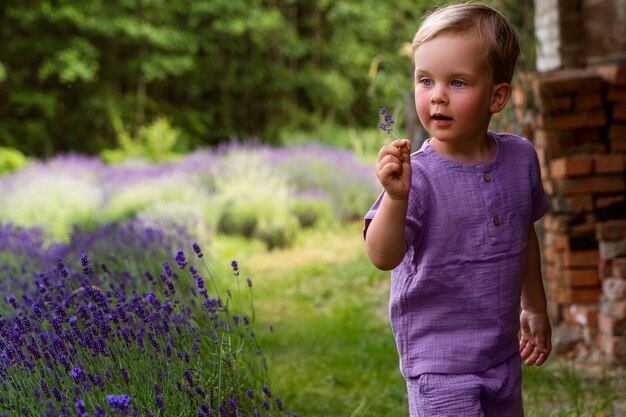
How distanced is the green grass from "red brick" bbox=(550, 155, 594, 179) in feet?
3.27

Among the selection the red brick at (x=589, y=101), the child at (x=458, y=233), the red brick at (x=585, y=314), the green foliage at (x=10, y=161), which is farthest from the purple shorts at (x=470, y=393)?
the green foliage at (x=10, y=161)

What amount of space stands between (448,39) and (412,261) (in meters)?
0.51

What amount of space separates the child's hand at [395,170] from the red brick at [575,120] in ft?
10.0

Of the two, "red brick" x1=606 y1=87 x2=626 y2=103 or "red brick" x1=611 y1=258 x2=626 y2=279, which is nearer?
"red brick" x1=611 y1=258 x2=626 y2=279

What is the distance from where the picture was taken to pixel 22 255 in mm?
5074

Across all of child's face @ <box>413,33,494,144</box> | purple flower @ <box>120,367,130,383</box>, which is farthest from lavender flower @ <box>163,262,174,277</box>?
child's face @ <box>413,33,494,144</box>

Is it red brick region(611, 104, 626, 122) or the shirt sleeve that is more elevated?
red brick region(611, 104, 626, 122)

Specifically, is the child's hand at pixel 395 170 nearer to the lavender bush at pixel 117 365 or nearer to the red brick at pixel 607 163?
the lavender bush at pixel 117 365

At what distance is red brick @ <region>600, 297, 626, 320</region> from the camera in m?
4.12

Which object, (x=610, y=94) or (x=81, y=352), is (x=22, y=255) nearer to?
(x=81, y=352)

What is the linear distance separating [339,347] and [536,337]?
9.73ft

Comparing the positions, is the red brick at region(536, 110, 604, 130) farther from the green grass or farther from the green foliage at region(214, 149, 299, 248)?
the green foliage at region(214, 149, 299, 248)

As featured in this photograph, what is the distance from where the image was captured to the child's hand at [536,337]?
2170mm

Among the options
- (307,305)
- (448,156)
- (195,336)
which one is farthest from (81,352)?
(307,305)
